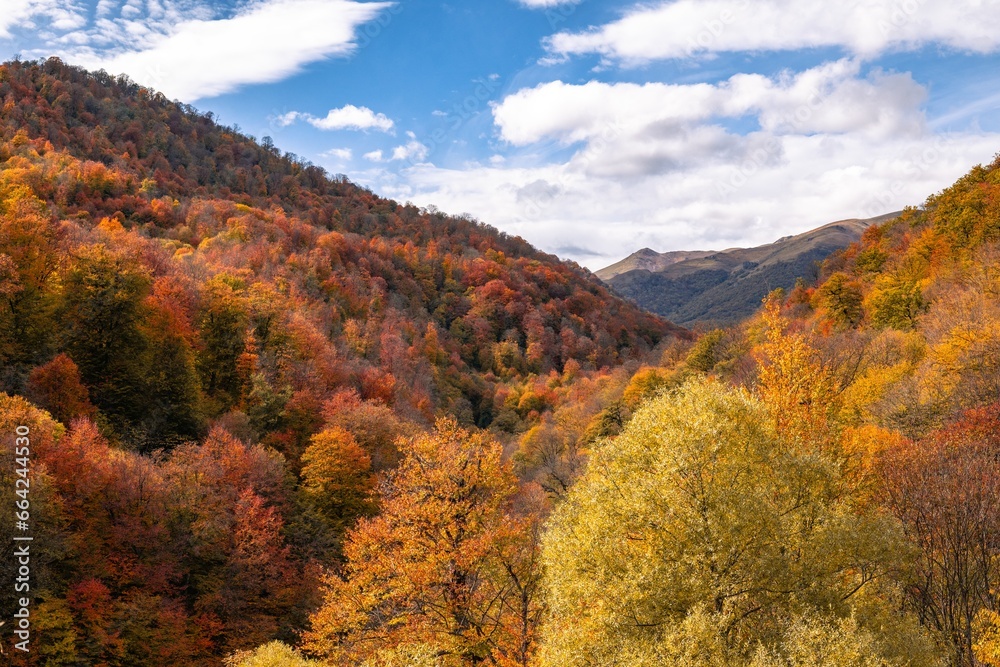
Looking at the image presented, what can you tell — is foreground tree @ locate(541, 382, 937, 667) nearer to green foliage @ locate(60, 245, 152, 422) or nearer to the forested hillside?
the forested hillside

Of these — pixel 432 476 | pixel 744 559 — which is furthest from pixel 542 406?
pixel 744 559

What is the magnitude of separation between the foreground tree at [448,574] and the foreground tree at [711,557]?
543cm

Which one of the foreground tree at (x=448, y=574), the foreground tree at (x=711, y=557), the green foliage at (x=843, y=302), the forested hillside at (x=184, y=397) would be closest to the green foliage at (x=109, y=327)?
the forested hillside at (x=184, y=397)

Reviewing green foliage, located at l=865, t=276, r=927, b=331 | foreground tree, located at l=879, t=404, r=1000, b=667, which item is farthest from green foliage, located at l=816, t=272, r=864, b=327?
foreground tree, located at l=879, t=404, r=1000, b=667

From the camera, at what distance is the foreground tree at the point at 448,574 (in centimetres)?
2478

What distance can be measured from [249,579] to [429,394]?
62.1 metres

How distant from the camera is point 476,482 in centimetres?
2706

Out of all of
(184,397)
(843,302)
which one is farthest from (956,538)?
(843,302)

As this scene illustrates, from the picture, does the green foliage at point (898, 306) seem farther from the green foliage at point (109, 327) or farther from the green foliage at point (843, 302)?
the green foliage at point (109, 327)

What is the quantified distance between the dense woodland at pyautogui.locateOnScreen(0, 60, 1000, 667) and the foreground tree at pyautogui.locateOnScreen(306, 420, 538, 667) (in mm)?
132

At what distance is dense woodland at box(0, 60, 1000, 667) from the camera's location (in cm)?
1825

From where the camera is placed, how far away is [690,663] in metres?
15.1

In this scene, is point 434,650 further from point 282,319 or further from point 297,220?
point 297,220

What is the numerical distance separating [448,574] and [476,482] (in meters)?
4.06
